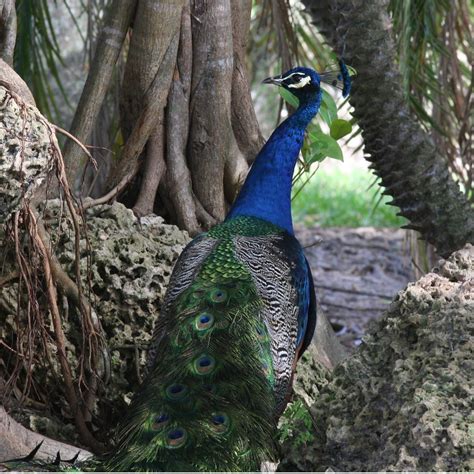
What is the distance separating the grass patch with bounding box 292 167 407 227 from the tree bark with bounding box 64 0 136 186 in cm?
405

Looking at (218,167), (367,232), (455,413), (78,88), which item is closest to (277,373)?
(455,413)

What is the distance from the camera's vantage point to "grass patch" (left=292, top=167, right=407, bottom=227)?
8992 millimetres

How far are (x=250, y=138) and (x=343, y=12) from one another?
71cm

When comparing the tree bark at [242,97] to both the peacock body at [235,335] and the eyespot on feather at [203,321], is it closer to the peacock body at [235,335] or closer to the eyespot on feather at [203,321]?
the peacock body at [235,335]

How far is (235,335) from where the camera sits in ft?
9.91

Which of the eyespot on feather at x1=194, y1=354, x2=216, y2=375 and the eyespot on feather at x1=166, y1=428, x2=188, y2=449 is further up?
the eyespot on feather at x1=194, y1=354, x2=216, y2=375

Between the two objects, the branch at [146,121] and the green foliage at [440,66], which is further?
the green foliage at [440,66]

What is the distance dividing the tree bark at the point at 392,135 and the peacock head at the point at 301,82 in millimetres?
574

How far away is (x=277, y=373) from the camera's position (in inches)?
124

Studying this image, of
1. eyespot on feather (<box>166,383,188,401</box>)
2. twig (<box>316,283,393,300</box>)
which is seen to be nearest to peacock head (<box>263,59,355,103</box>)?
eyespot on feather (<box>166,383,188,401</box>)

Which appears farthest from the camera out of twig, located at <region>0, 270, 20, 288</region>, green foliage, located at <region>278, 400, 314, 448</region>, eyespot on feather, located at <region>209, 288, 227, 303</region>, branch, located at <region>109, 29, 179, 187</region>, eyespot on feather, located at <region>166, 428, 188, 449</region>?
branch, located at <region>109, 29, 179, 187</region>

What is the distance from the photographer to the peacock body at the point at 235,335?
2.61 meters

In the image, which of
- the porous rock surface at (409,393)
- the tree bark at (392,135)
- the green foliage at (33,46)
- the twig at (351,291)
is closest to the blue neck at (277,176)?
the tree bark at (392,135)

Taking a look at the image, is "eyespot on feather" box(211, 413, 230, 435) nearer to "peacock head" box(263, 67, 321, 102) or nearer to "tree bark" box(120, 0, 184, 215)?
"tree bark" box(120, 0, 184, 215)
